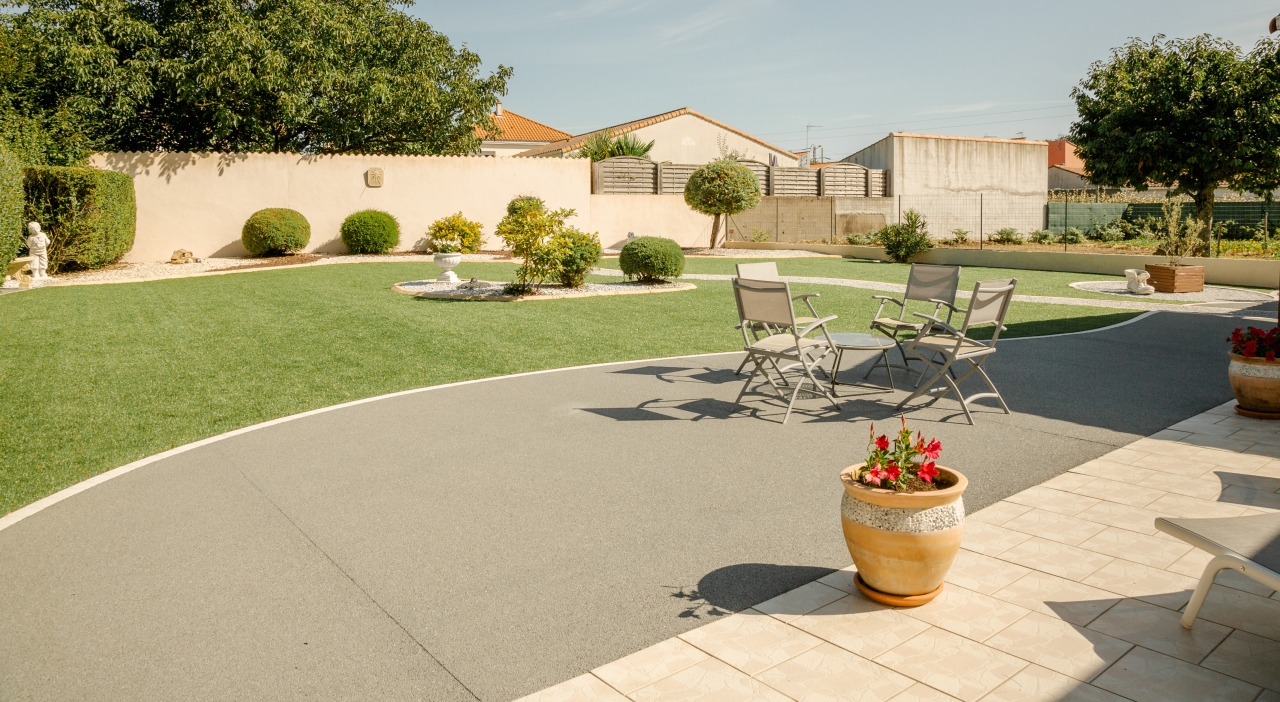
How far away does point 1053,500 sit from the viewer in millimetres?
4387

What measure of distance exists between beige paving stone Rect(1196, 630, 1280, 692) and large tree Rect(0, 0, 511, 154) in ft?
74.8

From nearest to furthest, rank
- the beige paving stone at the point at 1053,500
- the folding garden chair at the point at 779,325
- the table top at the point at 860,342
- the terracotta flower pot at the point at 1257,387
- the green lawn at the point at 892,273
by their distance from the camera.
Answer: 1. the beige paving stone at the point at 1053,500
2. the terracotta flower pot at the point at 1257,387
3. the folding garden chair at the point at 779,325
4. the table top at the point at 860,342
5. the green lawn at the point at 892,273

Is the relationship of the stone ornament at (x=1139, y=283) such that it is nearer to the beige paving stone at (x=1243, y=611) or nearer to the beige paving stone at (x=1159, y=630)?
the beige paving stone at (x=1243, y=611)

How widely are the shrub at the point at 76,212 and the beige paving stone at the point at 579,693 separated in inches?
734

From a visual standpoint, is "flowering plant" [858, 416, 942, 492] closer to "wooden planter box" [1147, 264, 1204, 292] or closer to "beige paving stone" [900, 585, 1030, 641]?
"beige paving stone" [900, 585, 1030, 641]

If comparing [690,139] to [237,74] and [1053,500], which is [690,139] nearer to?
[237,74]

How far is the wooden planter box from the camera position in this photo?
15.1 m

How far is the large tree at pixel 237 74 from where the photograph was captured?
790 inches

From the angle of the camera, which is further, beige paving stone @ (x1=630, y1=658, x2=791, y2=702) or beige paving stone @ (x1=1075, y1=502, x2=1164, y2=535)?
beige paving stone @ (x1=1075, y1=502, x2=1164, y2=535)

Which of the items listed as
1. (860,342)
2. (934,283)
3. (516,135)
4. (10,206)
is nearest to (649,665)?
(860,342)

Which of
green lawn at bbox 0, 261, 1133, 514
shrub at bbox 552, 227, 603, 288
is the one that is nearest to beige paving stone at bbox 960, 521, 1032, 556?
green lawn at bbox 0, 261, 1133, 514

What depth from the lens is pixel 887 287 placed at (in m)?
15.9

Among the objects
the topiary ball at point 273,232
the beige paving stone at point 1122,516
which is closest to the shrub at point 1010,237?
the topiary ball at point 273,232

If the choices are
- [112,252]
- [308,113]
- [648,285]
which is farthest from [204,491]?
[308,113]
